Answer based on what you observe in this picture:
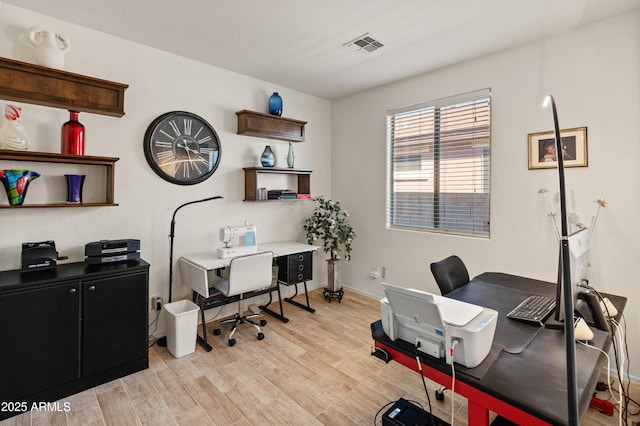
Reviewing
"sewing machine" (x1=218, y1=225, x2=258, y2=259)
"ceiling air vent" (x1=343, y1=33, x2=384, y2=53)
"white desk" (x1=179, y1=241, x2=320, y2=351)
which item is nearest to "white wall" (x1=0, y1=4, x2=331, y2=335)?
"white desk" (x1=179, y1=241, x2=320, y2=351)

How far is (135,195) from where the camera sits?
9.29 ft

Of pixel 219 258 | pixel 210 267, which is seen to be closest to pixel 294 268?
pixel 219 258

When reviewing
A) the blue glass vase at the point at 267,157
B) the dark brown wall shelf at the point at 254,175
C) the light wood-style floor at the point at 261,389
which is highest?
the blue glass vase at the point at 267,157

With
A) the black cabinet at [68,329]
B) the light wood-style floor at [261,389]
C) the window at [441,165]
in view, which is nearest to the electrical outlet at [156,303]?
the light wood-style floor at [261,389]

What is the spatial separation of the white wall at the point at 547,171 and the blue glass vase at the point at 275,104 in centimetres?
126

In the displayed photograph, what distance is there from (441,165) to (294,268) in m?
1.97

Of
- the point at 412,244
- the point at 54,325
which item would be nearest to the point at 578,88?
the point at 412,244

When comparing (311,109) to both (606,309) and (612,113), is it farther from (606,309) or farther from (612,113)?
(606,309)

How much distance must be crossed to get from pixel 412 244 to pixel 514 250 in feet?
3.44

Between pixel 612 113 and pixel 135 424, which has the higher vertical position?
pixel 612 113

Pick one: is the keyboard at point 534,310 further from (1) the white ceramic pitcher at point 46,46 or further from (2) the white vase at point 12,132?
(1) the white ceramic pitcher at point 46,46

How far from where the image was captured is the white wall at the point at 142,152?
92.4 inches

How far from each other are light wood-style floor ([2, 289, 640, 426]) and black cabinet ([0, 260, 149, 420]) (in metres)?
0.12

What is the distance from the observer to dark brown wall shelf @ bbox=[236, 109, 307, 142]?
3422 millimetres
